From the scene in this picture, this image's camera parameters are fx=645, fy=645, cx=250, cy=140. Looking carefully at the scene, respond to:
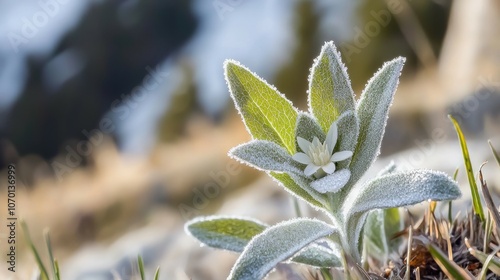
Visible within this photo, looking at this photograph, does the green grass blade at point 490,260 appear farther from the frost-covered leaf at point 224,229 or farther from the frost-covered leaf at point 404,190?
the frost-covered leaf at point 224,229

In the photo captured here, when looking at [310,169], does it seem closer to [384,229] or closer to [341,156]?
[341,156]

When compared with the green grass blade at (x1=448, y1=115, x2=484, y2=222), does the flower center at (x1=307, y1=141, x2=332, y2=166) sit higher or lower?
higher

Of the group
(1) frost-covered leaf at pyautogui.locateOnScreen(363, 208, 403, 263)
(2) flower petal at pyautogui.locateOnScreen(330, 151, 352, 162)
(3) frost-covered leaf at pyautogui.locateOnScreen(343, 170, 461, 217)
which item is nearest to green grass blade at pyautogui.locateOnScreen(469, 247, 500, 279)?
(3) frost-covered leaf at pyautogui.locateOnScreen(343, 170, 461, 217)

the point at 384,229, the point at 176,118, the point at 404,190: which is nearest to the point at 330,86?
the point at 404,190

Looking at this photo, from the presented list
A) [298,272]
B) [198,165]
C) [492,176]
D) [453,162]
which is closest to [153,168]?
[198,165]

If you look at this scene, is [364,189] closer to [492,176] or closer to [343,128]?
[343,128]

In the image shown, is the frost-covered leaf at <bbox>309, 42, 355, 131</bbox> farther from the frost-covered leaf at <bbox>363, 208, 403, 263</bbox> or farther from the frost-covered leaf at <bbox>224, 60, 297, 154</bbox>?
the frost-covered leaf at <bbox>363, 208, 403, 263</bbox>
